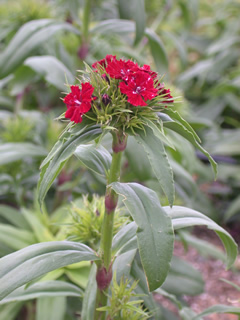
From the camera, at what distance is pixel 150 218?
55 cm

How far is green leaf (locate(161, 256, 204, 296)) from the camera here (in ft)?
3.89

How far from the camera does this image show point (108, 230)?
2.11 ft

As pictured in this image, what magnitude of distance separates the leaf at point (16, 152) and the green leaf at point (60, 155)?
1.70 feet

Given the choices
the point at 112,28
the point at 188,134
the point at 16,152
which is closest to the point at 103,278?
the point at 188,134

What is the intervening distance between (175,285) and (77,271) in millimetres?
343

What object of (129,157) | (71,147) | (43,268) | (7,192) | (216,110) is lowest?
(216,110)

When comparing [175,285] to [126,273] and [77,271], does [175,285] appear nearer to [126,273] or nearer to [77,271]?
[77,271]

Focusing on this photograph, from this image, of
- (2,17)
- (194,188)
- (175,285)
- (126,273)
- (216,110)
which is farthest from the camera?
(216,110)

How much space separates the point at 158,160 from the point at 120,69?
0.13 metres

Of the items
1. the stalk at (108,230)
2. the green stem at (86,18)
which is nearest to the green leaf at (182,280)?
the stalk at (108,230)

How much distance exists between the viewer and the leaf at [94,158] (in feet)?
2.08

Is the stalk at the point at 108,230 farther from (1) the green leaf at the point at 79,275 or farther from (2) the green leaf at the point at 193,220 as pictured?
(1) the green leaf at the point at 79,275

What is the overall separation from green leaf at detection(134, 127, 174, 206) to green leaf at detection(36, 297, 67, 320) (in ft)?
1.69

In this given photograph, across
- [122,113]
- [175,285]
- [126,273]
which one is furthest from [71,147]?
[175,285]
